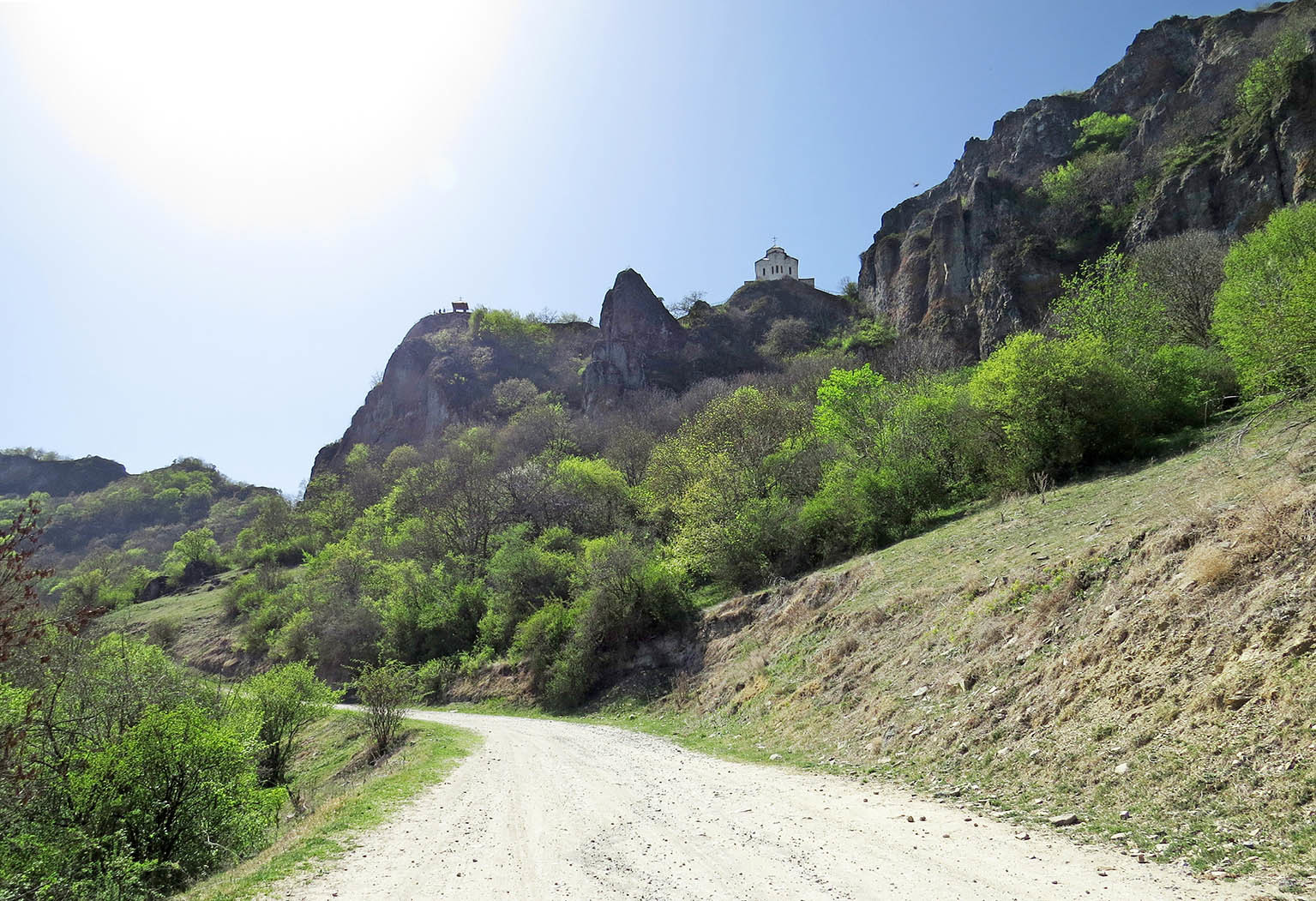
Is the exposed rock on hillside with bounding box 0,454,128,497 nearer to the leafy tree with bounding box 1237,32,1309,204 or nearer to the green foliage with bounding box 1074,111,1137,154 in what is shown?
the green foliage with bounding box 1074,111,1137,154

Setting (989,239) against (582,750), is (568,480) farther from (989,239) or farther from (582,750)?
(989,239)

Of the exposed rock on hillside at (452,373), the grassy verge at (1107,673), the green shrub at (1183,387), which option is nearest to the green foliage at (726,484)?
the grassy verge at (1107,673)

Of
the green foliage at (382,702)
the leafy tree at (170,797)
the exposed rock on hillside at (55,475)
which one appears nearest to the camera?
the leafy tree at (170,797)

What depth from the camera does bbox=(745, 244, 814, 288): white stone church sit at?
117750mm

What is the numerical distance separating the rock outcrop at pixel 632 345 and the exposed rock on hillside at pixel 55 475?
431ft

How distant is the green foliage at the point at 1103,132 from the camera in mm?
66750

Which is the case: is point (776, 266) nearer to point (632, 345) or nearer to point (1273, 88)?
point (632, 345)

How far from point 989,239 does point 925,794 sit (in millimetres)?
67828

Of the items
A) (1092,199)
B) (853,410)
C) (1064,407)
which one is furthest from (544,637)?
(1092,199)

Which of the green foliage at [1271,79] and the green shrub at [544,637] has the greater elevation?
the green foliage at [1271,79]

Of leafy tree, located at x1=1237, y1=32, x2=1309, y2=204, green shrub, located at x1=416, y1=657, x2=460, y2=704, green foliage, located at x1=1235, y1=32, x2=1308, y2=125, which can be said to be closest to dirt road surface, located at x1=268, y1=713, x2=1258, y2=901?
green shrub, located at x1=416, y1=657, x2=460, y2=704

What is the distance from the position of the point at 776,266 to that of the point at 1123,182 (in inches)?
2512

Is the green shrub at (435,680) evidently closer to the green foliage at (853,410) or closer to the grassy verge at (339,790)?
the grassy verge at (339,790)

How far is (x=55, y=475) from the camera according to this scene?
464ft
